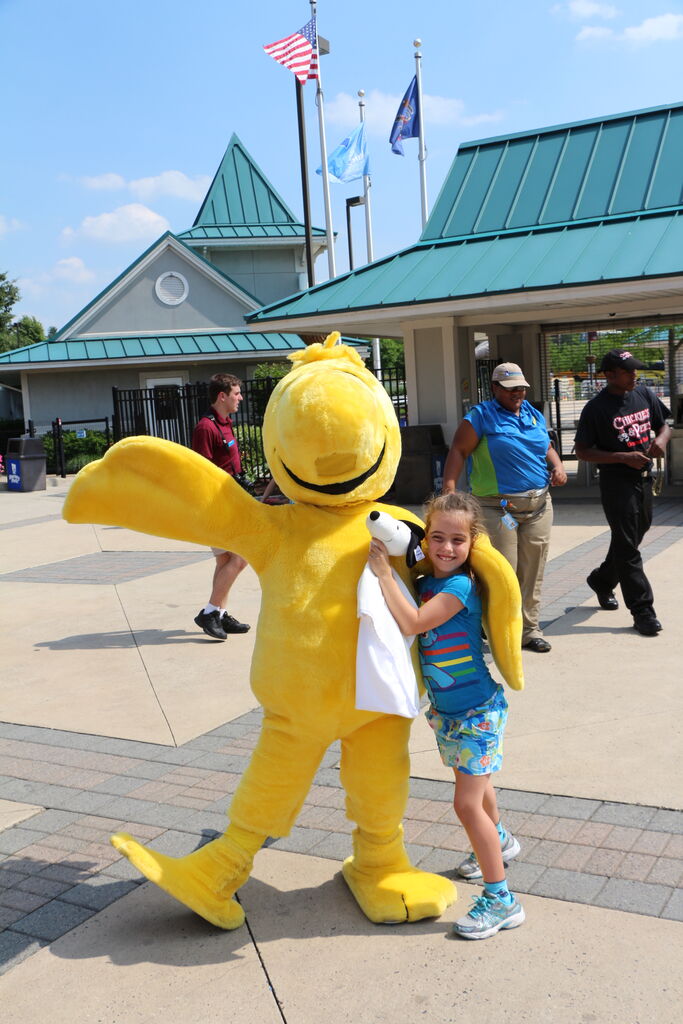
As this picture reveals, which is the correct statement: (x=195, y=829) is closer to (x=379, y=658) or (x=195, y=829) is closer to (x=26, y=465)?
(x=379, y=658)

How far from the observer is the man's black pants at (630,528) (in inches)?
252

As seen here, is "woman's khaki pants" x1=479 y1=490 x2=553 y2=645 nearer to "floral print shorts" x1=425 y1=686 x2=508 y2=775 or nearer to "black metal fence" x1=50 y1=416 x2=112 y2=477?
"floral print shorts" x1=425 y1=686 x2=508 y2=775

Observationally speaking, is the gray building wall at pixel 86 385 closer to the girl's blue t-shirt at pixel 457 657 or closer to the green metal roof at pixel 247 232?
the green metal roof at pixel 247 232

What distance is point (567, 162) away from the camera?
1376 cm

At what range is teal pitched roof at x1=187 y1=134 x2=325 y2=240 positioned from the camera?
31438 mm

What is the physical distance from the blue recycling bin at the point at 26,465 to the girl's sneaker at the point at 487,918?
19406 mm

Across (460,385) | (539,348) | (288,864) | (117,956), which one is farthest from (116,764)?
(539,348)

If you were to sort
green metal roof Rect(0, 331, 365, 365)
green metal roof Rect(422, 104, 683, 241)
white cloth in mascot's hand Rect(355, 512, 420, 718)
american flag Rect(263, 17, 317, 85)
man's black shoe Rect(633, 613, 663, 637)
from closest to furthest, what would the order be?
white cloth in mascot's hand Rect(355, 512, 420, 718) < man's black shoe Rect(633, 613, 663, 637) < green metal roof Rect(422, 104, 683, 241) < american flag Rect(263, 17, 317, 85) < green metal roof Rect(0, 331, 365, 365)

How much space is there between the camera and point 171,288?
2769 centimetres

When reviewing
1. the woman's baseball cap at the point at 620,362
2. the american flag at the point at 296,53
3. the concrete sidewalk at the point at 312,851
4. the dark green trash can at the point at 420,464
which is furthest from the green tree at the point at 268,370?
the concrete sidewalk at the point at 312,851

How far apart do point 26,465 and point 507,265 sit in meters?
12.5

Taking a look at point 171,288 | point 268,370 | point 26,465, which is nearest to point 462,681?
point 26,465

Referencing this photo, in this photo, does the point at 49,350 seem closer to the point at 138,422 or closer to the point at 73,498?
the point at 138,422

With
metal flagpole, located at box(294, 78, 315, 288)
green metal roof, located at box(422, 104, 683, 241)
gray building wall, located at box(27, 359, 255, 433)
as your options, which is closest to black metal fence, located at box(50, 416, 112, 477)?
gray building wall, located at box(27, 359, 255, 433)
